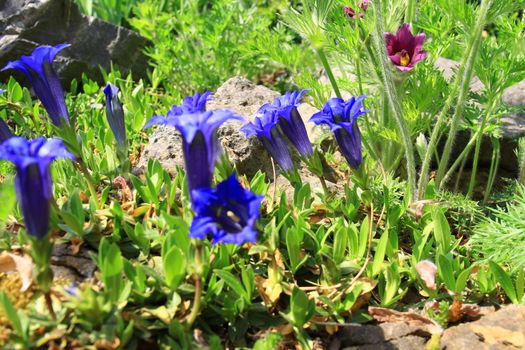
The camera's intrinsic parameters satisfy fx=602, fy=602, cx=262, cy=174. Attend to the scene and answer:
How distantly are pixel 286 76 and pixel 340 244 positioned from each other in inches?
133

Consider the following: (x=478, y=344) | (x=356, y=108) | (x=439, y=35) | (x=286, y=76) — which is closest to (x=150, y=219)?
(x=356, y=108)

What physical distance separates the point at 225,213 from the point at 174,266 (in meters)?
0.29

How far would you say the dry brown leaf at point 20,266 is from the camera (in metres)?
2.13

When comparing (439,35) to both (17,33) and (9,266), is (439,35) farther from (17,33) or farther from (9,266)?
(17,33)

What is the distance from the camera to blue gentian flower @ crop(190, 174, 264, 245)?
188cm

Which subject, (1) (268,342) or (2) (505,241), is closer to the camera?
(1) (268,342)

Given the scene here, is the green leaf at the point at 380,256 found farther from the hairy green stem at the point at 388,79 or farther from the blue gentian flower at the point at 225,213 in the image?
the blue gentian flower at the point at 225,213

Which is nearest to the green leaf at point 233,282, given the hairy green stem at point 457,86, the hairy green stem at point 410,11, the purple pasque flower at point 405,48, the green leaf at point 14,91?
the hairy green stem at point 457,86

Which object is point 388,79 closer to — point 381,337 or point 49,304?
point 381,337

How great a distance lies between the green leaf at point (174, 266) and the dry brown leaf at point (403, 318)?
797 millimetres

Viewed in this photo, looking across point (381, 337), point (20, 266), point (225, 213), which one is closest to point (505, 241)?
point (381, 337)

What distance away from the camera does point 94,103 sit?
4.13m

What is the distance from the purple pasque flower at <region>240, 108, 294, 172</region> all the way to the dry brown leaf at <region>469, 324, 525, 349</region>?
3.46ft

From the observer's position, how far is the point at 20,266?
2201 mm
